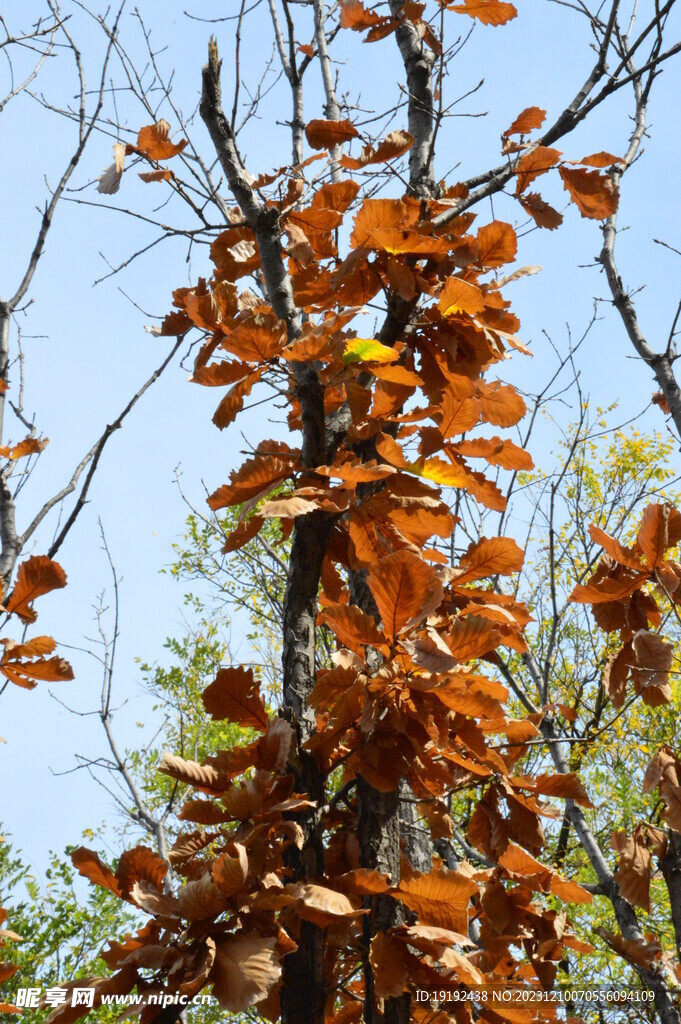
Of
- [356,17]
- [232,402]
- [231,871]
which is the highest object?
[356,17]

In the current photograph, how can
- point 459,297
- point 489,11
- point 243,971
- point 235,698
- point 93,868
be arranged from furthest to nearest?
point 489,11 → point 459,297 → point 235,698 → point 93,868 → point 243,971

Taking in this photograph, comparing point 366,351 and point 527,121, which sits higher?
point 527,121

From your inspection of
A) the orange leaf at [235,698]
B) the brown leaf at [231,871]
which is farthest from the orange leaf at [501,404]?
the brown leaf at [231,871]

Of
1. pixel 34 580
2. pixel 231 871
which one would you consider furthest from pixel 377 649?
pixel 34 580

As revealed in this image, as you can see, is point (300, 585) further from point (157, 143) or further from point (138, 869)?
point (157, 143)

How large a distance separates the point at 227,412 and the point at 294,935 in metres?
0.85

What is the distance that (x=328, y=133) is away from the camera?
6.40 feet

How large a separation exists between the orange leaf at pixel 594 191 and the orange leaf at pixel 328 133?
1.79 ft

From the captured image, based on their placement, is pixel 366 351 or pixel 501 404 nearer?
pixel 366 351

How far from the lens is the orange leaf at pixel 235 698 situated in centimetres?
130

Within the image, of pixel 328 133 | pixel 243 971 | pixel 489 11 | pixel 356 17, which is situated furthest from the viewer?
pixel 356 17

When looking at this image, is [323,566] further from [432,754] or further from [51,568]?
[51,568]

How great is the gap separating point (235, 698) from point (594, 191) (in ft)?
4.23

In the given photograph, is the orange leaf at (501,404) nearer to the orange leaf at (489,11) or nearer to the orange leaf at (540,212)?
the orange leaf at (540,212)
